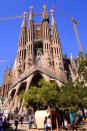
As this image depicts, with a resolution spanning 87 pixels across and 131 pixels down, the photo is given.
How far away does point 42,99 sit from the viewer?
144 feet

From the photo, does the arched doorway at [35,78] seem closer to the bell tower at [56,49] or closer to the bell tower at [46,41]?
the bell tower at [46,41]

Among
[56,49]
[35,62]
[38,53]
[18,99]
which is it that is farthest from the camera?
[38,53]

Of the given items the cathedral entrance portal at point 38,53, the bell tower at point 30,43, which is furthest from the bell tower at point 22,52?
the cathedral entrance portal at point 38,53

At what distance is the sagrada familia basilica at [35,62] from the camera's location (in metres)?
71.9

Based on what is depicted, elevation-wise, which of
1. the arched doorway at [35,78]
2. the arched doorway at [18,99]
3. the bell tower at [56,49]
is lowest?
the arched doorway at [18,99]

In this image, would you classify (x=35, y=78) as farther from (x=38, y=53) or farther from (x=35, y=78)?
(x=38, y=53)

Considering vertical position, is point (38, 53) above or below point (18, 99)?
above

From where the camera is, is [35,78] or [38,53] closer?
[35,78]

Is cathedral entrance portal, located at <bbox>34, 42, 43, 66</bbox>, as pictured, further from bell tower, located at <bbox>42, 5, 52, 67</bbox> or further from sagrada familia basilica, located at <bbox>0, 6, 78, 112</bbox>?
bell tower, located at <bbox>42, 5, 52, 67</bbox>

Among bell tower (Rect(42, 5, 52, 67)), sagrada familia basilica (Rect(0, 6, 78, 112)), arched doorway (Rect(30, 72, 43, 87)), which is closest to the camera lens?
sagrada familia basilica (Rect(0, 6, 78, 112))

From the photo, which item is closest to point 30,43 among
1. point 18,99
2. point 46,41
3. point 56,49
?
point 46,41

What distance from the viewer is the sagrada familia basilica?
2832 inches

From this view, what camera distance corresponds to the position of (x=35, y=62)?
3100 inches

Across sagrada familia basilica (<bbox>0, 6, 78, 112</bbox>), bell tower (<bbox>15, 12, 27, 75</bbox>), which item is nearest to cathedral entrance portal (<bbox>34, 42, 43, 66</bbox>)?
sagrada familia basilica (<bbox>0, 6, 78, 112</bbox>)
